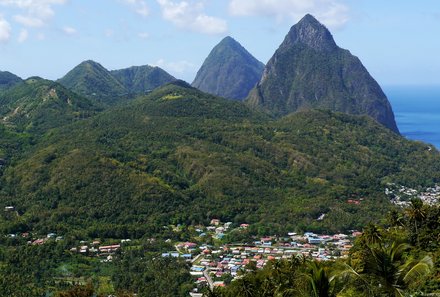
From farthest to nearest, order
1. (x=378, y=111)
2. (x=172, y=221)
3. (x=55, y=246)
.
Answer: (x=378, y=111)
(x=172, y=221)
(x=55, y=246)

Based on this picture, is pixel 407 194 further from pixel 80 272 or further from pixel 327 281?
pixel 327 281

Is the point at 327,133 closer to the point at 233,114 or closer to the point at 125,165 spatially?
the point at 233,114

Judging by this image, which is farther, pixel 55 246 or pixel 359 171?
pixel 359 171

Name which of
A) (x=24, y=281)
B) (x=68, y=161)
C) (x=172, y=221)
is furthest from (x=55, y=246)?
(x=68, y=161)

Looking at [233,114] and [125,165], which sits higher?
[233,114]

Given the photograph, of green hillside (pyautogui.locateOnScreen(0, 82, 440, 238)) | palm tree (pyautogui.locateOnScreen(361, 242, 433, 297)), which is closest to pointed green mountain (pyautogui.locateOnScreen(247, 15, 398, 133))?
green hillside (pyautogui.locateOnScreen(0, 82, 440, 238))

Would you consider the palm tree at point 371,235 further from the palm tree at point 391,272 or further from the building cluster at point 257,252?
the palm tree at point 391,272

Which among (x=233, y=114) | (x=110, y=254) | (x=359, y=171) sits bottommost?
(x=110, y=254)
